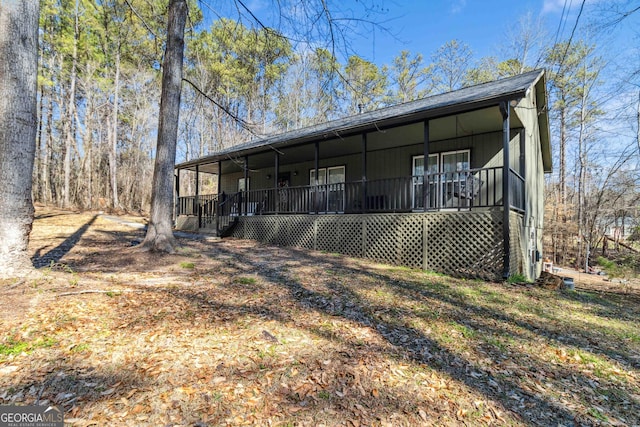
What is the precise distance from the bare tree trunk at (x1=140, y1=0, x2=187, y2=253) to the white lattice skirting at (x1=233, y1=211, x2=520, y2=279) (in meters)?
4.33

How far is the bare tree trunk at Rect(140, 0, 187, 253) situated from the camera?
661 cm

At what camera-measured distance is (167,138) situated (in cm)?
681

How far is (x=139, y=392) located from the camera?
2.15m

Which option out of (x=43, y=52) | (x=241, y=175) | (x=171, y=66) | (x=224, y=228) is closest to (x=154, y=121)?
(x=43, y=52)

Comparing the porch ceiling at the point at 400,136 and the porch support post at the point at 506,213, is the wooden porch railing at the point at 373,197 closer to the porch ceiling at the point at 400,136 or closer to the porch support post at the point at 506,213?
the porch support post at the point at 506,213

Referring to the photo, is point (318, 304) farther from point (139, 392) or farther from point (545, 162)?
point (545, 162)

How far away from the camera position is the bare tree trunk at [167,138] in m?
6.61

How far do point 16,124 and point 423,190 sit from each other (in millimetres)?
7551

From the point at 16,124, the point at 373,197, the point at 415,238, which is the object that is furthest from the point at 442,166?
the point at 16,124

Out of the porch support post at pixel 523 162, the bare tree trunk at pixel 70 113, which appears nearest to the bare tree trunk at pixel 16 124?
the porch support post at pixel 523 162

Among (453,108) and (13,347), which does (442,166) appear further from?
(13,347)

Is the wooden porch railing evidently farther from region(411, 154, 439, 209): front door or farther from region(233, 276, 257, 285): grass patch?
region(233, 276, 257, 285): grass patch

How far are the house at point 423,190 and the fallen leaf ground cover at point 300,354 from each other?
2133 millimetres

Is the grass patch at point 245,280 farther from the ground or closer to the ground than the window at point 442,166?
closer to the ground
